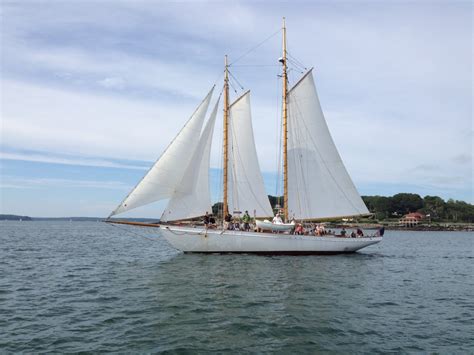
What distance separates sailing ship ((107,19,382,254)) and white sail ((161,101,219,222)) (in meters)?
0.08

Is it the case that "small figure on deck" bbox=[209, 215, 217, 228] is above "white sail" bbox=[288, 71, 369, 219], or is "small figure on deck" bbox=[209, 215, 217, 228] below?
below

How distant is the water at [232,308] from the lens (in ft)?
45.0

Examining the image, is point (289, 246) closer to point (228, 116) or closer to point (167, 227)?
point (167, 227)

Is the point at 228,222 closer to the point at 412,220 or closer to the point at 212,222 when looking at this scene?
the point at 212,222

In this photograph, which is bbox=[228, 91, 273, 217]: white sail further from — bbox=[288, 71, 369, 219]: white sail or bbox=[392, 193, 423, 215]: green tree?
bbox=[392, 193, 423, 215]: green tree

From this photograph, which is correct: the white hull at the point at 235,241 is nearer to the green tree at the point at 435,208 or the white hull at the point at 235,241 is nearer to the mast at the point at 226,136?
the mast at the point at 226,136

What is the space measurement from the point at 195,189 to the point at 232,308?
18405 mm

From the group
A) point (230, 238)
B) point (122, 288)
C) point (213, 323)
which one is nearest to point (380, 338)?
point (213, 323)

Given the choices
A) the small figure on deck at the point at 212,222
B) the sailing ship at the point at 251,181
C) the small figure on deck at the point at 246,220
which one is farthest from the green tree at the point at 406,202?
the small figure on deck at the point at 212,222

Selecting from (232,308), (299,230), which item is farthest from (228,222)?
(232,308)

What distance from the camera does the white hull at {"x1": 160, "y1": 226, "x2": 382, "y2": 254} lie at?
3541 centimetres

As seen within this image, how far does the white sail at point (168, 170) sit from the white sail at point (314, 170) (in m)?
10.6

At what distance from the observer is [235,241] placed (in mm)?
35719

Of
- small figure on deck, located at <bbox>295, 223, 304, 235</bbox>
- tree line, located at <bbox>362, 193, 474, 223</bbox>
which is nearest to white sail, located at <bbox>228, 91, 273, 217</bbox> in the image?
small figure on deck, located at <bbox>295, 223, 304, 235</bbox>
